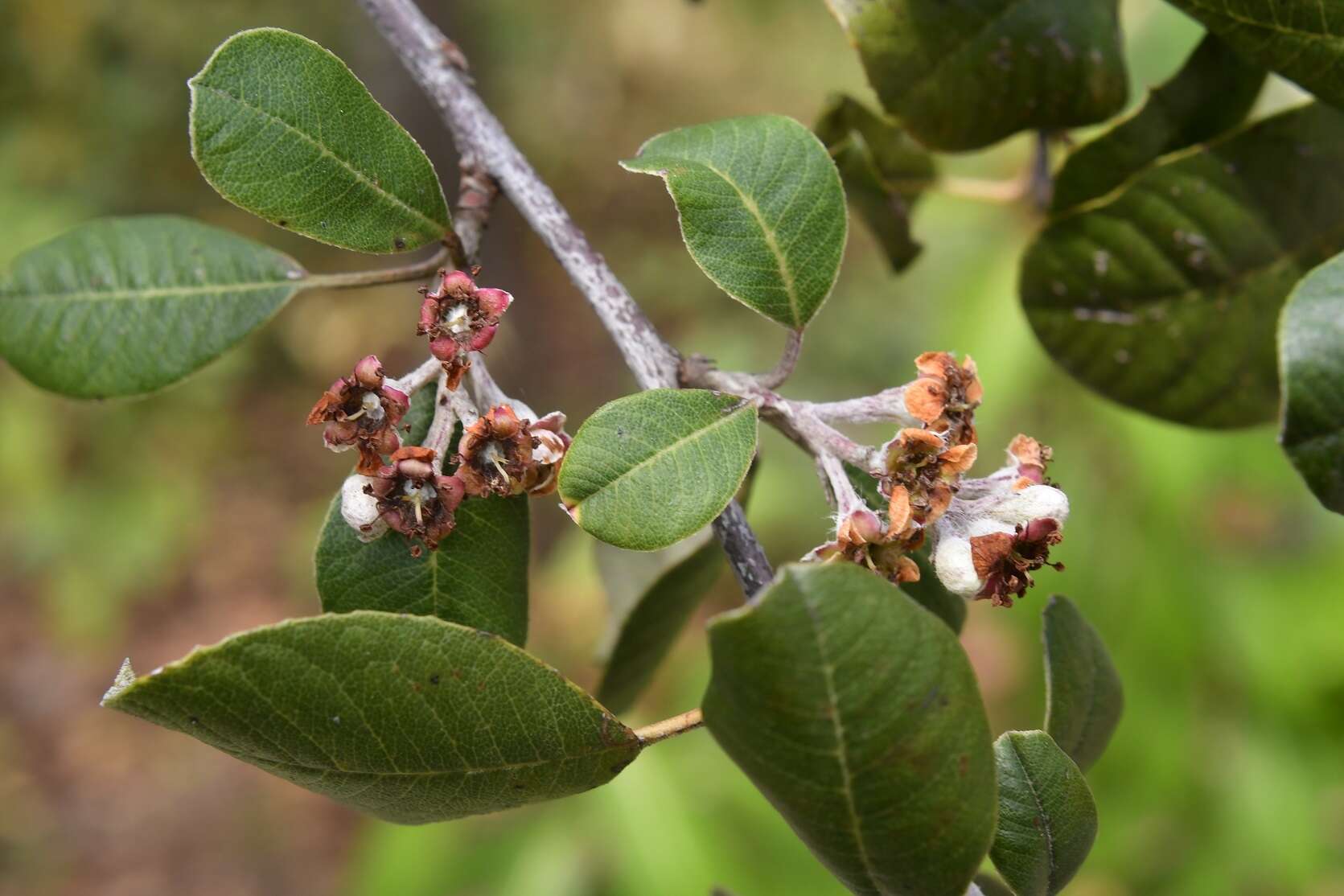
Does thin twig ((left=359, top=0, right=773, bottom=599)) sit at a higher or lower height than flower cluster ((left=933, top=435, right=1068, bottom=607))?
higher

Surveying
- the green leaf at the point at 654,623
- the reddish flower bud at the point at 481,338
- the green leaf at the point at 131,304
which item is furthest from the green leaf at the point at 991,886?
the green leaf at the point at 131,304

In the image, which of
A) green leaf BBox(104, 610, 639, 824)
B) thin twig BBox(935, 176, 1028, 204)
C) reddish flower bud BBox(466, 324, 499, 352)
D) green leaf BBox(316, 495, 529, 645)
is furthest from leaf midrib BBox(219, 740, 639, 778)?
thin twig BBox(935, 176, 1028, 204)

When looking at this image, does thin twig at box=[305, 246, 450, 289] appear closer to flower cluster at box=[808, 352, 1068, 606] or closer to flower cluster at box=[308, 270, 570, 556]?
flower cluster at box=[308, 270, 570, 556]

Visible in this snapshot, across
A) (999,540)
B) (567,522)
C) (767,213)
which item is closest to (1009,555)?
(999,540)

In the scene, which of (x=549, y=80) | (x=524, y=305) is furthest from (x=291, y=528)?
(x=549, y=80)

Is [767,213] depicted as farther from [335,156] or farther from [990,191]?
[990,191]

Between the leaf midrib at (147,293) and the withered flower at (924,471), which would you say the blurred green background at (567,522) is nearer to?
the leaf midrib at (147,293)

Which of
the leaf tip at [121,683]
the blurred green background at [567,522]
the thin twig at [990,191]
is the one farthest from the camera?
the blurred green background at [567,522]
